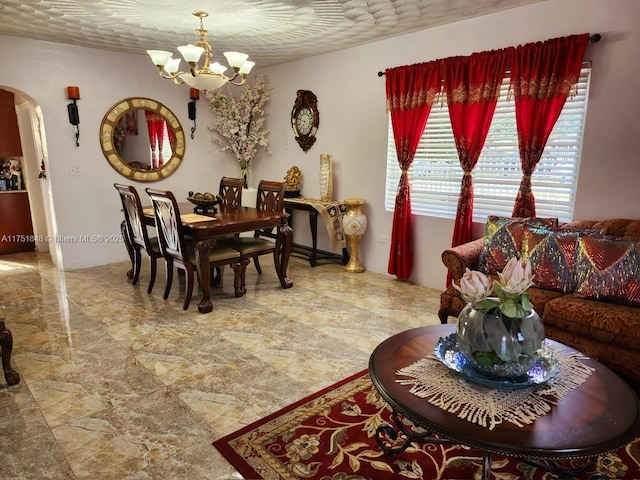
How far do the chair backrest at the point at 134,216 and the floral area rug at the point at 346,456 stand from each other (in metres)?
2.37

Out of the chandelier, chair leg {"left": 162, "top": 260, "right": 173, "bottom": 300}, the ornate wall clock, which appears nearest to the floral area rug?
chair leg {"left": 162, "top": 260, "right": 173, "bottom": 300}

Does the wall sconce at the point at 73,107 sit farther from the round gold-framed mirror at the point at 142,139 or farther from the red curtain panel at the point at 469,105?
the red curtain panel at the point at 469,105

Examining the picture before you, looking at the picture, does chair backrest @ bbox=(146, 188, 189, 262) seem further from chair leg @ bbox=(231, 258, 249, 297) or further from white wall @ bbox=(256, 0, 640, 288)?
white wall @ bbox=(256, 0, 640, 288)

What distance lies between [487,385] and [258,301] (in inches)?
102

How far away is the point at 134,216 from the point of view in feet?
12.6

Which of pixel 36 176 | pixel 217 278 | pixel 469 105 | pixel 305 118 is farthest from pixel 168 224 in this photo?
pixel 36 176

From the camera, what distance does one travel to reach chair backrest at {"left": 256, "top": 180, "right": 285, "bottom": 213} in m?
4.25

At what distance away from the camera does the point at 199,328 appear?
10.5 ft

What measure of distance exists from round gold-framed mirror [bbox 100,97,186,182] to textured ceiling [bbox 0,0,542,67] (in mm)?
741

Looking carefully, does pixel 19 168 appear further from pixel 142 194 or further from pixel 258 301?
pixel 258 301

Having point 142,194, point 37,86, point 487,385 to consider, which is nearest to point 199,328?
point 487,385

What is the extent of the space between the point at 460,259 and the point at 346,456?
5.45 feet

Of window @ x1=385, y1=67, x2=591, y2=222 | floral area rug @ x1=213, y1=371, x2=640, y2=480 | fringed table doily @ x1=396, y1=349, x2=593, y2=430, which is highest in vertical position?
window @ x1=385, y1=67, x2=591, y2=222

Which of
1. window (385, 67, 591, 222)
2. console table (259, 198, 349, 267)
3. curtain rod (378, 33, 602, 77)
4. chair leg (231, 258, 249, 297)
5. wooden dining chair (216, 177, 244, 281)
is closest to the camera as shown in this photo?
curtain rod (378, 33, 602, 77)
